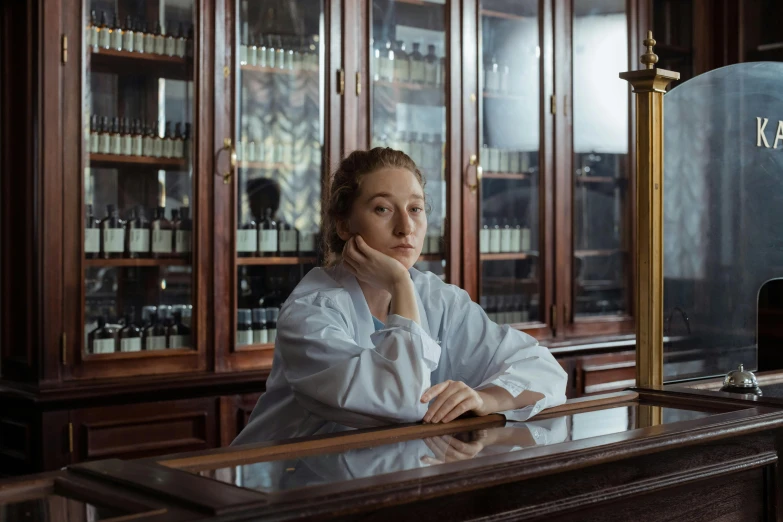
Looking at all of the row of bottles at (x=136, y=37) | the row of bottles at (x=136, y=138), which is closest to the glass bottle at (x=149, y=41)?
the row of bottles at (x=136, y=37)

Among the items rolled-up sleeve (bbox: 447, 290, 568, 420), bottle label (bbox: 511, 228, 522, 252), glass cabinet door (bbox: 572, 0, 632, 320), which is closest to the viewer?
rolled-up sleeve (bbox: 447, 290, 568, 420)

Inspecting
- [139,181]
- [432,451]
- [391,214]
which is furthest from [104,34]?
[432,451]

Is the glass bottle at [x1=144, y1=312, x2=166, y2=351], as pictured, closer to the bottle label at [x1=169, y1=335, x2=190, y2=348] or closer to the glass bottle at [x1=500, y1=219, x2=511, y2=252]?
the bottle label at [x1=169, y1=335, x2=190, y2=348]

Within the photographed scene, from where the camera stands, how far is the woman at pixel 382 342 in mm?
1652

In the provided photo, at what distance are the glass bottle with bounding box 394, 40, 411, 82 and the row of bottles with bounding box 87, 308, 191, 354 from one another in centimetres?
128

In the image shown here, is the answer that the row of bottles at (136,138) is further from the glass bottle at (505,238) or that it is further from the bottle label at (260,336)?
the glass bottle at (505,238)

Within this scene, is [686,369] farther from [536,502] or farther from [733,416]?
[536,502]

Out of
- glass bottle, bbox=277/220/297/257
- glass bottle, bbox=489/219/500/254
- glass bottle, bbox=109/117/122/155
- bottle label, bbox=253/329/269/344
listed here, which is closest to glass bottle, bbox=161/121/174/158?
glass bottle, bbox=109/117/122/155

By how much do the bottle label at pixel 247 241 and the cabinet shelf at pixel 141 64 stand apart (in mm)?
561

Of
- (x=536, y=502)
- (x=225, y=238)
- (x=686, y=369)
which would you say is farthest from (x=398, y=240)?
(x=225, y=238)

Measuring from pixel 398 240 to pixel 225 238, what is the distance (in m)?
1.41

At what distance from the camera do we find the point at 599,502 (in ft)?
4.44

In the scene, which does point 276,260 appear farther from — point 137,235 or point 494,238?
point 494,238

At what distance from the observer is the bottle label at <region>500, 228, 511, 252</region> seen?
13.5 feet
